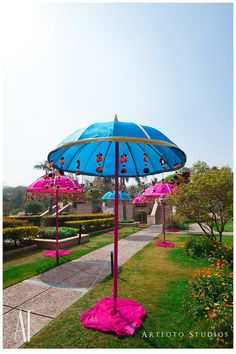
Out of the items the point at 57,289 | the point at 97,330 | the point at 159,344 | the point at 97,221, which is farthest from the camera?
the point at 97,221

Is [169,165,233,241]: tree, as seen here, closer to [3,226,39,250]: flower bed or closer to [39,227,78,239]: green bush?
[39,227,78,239]: green bush

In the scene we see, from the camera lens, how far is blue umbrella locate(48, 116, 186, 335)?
357 centimetres

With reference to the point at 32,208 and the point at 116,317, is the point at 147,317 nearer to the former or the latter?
the point at 116,317

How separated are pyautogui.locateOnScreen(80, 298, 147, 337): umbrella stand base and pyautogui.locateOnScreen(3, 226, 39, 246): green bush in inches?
262

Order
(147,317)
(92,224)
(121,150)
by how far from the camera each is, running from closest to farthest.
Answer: (147,317), (121,150), (92,224)

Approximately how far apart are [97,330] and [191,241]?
24.0 ft

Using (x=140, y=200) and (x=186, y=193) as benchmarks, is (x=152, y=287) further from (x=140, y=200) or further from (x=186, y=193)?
(x=140, y=200)

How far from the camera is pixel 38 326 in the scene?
411cm

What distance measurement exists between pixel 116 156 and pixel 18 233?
7949 mm

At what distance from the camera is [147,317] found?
14.6 ft

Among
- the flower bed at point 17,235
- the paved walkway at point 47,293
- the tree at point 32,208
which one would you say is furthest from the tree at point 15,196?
the paved walkway at point 47,293

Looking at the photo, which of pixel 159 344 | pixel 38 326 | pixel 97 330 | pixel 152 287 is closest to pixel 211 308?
pixel 159 344

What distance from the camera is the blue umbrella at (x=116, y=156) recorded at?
3.57 metres

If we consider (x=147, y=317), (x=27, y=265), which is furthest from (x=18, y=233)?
(x=147, y=317)
